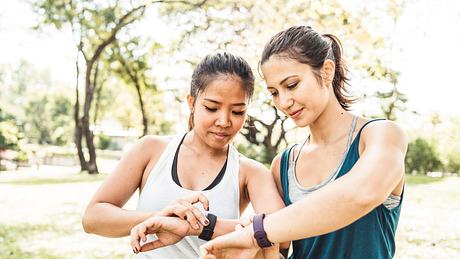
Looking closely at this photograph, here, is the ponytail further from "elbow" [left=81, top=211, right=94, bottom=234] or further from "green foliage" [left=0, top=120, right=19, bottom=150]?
"green foliage" [left=0, top=120, right=19, bottom=150]

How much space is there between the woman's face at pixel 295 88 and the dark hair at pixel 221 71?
17 centimetres

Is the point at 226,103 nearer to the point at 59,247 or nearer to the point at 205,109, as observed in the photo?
the point at 205,109

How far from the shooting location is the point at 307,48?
7.30 feet

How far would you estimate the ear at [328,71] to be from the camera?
226 cm

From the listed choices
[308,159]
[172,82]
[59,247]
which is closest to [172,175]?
[308,159]

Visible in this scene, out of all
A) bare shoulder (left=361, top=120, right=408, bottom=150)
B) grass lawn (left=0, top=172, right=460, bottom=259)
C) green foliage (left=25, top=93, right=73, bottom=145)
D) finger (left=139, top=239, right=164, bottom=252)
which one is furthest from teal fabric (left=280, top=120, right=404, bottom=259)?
green foliage (left=25, top=93, right=73, bottom=145)

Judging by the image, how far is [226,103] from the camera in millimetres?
2350

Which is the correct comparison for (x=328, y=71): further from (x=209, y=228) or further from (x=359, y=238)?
(x=209, y=228)

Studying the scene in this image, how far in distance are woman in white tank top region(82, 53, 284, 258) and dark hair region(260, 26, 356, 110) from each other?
24 cm

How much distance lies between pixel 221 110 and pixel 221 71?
0.19 meters

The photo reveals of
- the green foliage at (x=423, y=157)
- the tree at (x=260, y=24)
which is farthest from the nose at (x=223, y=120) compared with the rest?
the green foliage at (x=423, y=157)

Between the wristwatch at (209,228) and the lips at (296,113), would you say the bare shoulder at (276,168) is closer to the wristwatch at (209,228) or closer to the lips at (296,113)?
the lips at (296,113)

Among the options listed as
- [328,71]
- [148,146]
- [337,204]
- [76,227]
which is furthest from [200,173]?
[76,227]

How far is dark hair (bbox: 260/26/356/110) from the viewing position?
2.20m
